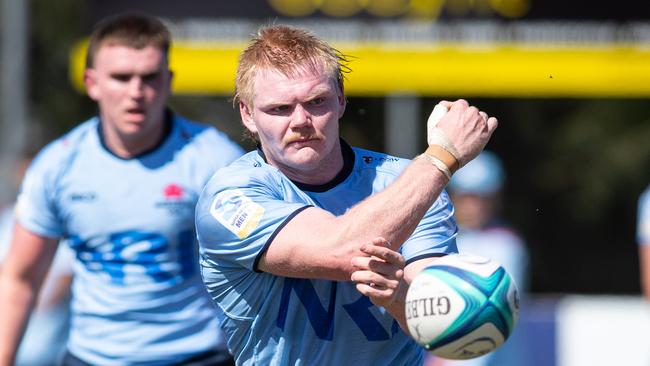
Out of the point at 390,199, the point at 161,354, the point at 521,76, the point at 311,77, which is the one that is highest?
the point at 521,76

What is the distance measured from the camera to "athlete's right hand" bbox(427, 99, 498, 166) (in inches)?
150

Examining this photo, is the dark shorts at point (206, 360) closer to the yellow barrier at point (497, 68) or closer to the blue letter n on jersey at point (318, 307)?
the blue letter n on jersey at point (318, 307)

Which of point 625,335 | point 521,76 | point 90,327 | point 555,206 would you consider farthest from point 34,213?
point 555,206

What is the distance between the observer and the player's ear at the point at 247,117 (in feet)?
13.4

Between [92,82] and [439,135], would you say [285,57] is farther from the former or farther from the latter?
[92,82]

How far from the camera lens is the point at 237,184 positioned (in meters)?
4.01

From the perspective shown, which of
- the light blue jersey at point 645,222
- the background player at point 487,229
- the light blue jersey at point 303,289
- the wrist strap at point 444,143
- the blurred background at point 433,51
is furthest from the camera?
the blurred background at point 433,51

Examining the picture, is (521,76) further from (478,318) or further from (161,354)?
(478,318)

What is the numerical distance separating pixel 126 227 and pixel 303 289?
79.2 inches

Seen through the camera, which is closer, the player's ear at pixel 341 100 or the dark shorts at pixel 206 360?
the player's ear at pixel 341 100

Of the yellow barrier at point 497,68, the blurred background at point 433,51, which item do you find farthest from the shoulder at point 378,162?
the yellow barrier at point 497,68

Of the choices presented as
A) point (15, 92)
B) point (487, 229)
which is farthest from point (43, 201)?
point (15, 92)

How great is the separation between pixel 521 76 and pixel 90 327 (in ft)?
21.6

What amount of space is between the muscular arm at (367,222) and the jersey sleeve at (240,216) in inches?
1.7
